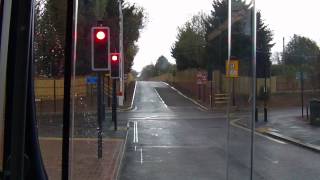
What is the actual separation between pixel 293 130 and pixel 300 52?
2869 cm

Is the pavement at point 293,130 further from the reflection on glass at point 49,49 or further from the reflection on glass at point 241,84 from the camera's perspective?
the reflection on glass at point 49,49

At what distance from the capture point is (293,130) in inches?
1130

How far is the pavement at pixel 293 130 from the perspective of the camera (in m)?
23.1

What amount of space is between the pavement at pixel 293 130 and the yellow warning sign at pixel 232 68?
17.5m

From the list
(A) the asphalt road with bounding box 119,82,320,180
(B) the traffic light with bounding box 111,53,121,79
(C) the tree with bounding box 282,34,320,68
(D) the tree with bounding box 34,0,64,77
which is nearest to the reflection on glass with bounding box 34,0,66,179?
(D) the tree with bounding box 34,0,64,77

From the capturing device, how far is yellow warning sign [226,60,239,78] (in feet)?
11.1

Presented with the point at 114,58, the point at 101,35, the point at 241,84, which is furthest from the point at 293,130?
the point at 241,84

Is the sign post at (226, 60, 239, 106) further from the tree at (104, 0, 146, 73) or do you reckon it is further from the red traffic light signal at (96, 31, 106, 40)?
the red traffic light signal at (96, 31, 106, 40)

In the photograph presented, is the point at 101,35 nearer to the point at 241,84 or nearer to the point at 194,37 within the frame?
the point at 194,37

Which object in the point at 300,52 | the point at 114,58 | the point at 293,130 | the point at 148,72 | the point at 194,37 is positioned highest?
the point at 300,52

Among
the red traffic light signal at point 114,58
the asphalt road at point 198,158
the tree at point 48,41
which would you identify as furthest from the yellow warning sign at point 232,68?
the red traffic light signal at point 114,58

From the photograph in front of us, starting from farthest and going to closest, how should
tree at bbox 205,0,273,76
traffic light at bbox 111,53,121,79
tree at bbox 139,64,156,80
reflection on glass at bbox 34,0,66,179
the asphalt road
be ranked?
tree at bbox 139,64,156,80 < traffic light at bbox 111,53,121,79 < the asphalt road < tree at bbox 205,0,273,76 < reflection on glass at bbox 34,0,66,179

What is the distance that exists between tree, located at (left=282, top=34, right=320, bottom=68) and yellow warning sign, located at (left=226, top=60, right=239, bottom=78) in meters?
41.8

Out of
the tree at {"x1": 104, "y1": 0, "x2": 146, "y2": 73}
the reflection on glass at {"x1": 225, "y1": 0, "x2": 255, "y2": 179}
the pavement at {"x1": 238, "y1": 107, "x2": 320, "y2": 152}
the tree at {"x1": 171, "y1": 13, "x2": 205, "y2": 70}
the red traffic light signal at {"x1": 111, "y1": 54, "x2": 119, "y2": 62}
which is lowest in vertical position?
the pavement at {"x1": 238, "y1": 107, "x2": 320, "y2": 152}
